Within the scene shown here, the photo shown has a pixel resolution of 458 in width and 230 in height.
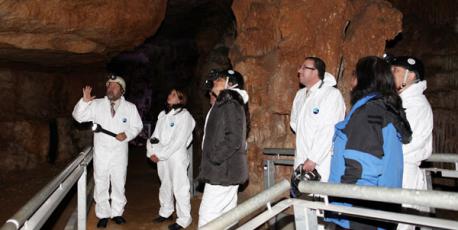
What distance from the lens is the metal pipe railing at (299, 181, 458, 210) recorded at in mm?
1522

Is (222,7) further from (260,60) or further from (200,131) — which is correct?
(260,60)

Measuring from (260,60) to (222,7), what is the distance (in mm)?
6705

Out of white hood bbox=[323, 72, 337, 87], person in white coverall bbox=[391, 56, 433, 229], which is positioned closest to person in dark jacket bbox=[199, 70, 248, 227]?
white hood bbox=[323, 72, 337, 87]

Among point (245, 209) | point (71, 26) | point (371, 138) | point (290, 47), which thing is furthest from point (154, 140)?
point (245, 209)

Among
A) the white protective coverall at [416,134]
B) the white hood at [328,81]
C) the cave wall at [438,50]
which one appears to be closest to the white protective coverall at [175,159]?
the white hood at [328,81]

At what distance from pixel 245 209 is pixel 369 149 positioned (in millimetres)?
973

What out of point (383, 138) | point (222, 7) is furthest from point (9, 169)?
point (383, 138)

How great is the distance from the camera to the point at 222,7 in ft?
42.8

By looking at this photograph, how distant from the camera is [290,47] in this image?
6.56 m

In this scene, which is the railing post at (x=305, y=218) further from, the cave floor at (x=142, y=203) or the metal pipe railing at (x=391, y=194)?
the cave floor at (x=142, y=203)

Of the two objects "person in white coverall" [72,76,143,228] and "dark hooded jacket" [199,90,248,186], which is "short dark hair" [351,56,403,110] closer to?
"dark hooded jacket" [199,90,248,186]

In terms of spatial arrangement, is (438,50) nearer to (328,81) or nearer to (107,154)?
(328,81)

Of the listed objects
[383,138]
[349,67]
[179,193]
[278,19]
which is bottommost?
[179,193]

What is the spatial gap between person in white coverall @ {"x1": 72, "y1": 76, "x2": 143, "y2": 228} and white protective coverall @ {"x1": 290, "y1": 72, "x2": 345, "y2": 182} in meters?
2.41
